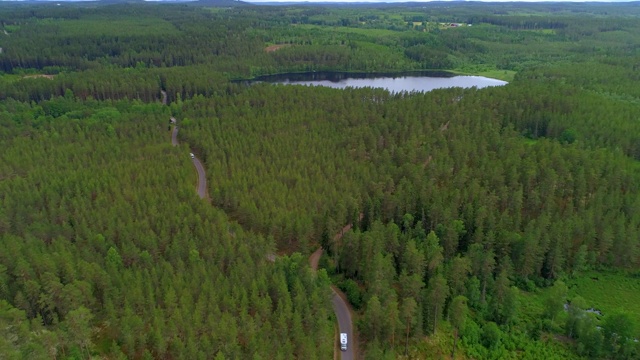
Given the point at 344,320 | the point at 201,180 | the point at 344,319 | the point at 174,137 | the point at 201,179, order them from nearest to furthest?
the point at 344,320
the point at 344,319
the point at 201,180
the point at 201,179
the point at 174,137

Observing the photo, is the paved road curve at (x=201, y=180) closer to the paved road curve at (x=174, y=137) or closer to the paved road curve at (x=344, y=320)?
the paved road curve at (x=174, y=137)

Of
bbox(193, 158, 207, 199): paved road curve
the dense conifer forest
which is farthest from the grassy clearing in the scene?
bbox(193, 158, 207, 199): paved road curve

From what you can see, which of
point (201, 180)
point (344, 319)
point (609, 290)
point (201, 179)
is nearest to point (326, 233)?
point (344, 319)

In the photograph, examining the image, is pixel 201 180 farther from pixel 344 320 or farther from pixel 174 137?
pixel 344 320

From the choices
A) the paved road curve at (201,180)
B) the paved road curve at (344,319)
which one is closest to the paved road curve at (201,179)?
the paved road curve at (201,180)

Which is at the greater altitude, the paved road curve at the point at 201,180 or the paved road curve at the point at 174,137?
the paved road curve at the point at 174,137

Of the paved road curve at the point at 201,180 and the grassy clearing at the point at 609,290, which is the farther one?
the paved road curve at the point at 201,180

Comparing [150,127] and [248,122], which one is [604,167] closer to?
[248,122]

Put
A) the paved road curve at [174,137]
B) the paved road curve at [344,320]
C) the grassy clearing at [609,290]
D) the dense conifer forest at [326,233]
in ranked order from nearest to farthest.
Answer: the dense conifer forest at [326,233], the paved road curve at [344,320], the grassy clearing at [609,290], the paved road curve at [174,137]

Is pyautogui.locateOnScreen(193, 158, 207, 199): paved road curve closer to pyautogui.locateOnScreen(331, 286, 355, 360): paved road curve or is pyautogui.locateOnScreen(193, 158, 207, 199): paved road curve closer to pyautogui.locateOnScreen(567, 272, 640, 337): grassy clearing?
pyautogui.locateOnScreen(331, 286, 355, 360): paved road curve

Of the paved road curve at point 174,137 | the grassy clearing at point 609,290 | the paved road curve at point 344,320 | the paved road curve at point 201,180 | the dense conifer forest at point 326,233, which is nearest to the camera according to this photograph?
the dense conifer forest at point 326,233

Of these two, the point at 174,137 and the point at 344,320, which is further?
the point at 174,137
